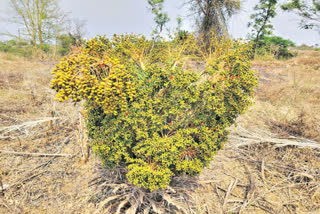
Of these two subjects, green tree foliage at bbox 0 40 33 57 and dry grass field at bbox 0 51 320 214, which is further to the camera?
green tree foliage at bbox 0 40 33 57

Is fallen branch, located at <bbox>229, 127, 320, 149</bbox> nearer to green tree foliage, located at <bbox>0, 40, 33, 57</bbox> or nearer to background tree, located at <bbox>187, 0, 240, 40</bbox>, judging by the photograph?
background tree, located at <bbox>187, 0, 240, 40</bbox>

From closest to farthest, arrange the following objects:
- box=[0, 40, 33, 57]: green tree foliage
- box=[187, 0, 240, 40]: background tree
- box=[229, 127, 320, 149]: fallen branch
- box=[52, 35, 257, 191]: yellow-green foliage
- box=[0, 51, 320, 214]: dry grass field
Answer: box=[52, 35, 257, 191]: yellow-green foliage → box=[0, 51, 320, 214]: dry grass field → box=[229, 127, 320, 149]: fallen branch → box=[187, 0, 240, 40]: background tree → box=[0, 40, 33, 57]: green tree foliage

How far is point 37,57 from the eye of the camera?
18000 mm

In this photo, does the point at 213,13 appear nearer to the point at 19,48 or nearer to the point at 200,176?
the point at 200,176

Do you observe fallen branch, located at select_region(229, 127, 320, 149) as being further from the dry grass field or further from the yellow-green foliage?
the yellow-green foliage

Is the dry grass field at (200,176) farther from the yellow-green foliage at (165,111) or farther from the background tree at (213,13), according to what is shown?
the background tree at (213,13)

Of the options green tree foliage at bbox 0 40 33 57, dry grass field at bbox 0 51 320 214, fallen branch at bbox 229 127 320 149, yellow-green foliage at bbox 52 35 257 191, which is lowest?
dry grass field at bbox 0 51 320 214

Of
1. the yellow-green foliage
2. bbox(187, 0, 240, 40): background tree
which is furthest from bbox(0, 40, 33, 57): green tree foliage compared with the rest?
the yellow-green foliage

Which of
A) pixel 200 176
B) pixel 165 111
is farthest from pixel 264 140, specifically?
Result: pixel 165 111

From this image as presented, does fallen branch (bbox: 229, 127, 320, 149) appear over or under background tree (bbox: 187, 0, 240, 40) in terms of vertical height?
under

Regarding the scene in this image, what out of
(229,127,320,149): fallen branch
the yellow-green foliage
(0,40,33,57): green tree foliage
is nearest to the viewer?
the yellow-green foliage

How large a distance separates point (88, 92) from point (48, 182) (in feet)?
6.66

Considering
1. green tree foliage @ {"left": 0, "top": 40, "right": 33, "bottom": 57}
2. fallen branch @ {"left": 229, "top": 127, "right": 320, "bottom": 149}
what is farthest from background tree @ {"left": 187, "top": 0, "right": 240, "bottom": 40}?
green tree foliage @ {"left": 0, "top": 40, "right": 33, "bottom": 57}

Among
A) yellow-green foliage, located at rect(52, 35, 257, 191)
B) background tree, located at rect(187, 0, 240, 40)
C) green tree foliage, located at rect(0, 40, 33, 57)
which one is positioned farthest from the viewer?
green tree foliage, located at rect(0, 40, 33, 57)
